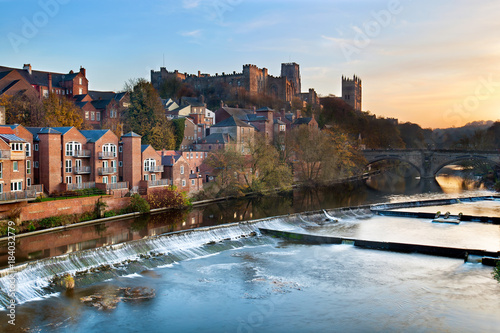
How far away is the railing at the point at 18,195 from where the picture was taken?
2822 centimetres

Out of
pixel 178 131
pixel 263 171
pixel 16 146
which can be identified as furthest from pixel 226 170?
pixel 16 146

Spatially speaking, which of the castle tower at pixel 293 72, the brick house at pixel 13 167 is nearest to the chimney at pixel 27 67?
A: the brick house at pixel 13 167

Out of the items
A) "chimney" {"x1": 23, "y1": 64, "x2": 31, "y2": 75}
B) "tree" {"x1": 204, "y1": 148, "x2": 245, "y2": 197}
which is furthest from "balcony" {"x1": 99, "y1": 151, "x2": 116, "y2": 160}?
"chimney" {"x1": 23, "y1": 64, "x2": 31, "y2": 75}

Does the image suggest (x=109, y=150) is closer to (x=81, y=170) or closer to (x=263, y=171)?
(x=81, y=170)

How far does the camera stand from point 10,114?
44.1m

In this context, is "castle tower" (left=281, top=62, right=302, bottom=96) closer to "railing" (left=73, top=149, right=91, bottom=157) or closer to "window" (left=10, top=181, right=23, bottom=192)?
"railing" (left=73, top=149, right=91, bottom=157)

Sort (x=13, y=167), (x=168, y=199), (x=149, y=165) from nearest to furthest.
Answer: (x=13, y=167), (x=168, y=199), (x=149, y=165)

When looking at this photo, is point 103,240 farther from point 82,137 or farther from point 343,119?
point 343,119

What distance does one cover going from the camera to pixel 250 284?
20344 millimetres

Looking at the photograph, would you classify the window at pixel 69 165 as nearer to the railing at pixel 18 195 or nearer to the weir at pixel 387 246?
the railing at pixel 18 195

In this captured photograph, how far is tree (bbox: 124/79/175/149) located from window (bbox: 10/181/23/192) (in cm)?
2141

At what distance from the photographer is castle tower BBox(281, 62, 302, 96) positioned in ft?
409

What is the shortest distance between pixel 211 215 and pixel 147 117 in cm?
2097

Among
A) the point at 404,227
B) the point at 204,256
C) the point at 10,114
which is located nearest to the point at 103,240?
the point at 204,256
